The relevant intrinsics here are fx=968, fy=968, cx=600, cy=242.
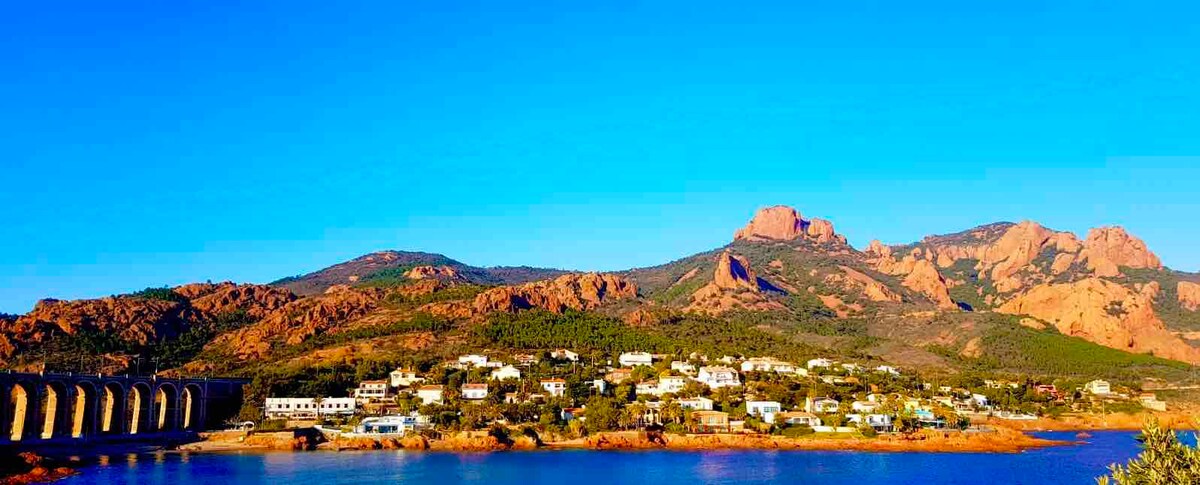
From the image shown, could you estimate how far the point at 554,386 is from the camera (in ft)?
323

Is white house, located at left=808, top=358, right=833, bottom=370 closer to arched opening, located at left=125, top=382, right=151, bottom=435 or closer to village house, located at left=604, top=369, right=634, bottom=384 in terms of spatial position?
village house, located at left=604, top=369, right=634, bottom=384

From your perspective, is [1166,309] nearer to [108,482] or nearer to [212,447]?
[212,447]

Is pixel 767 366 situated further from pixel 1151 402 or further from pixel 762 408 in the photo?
pixel 1151 402

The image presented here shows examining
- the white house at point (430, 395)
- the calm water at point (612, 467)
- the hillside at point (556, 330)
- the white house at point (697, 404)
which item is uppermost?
the hillside at point (556, 330)

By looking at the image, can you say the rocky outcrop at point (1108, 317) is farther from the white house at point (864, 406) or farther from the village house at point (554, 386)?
the village house at point (554, 386)

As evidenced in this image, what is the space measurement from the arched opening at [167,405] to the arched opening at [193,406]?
1.18 metres

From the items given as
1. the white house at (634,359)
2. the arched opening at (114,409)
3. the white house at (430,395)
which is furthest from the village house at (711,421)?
the arched opening at (114,409)

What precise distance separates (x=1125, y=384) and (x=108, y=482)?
116956 mm

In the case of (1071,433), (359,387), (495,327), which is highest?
(495,327)

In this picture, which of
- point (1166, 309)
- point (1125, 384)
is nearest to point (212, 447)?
point (1125, 384)

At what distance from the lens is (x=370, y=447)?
79438 millimetres

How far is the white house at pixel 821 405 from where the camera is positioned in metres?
89.6

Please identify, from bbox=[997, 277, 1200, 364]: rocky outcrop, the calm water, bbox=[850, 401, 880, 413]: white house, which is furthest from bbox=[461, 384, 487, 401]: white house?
bbox=[997, 277, 1200, 364]: rocky outcrop

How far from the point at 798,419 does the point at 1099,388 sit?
5187 cm
